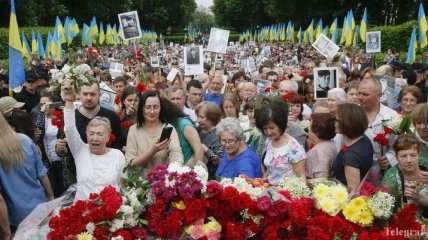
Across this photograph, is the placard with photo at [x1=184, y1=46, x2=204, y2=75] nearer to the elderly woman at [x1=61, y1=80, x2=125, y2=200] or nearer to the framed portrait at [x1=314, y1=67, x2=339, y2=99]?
the framed portrait at [x1=314, y1=67, x2=339, y2=99]

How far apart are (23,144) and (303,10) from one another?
61298mm

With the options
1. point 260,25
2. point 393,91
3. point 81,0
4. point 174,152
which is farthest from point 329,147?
point 260,25

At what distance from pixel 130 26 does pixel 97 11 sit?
51.2m

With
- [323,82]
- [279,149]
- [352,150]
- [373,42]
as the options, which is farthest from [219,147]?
[373,42]

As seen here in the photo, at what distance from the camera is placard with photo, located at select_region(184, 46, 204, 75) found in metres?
10.8

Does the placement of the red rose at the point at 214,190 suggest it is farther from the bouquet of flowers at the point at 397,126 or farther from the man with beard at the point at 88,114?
the man with beard at the point at 88,114

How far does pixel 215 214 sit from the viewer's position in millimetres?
3689

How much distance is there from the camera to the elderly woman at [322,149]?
495 centimetres

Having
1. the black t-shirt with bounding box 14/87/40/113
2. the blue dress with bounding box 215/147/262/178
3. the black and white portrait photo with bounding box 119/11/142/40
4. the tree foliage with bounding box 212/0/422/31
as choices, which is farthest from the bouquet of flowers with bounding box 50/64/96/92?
the tree foliage with bounding box 212/0/422/31

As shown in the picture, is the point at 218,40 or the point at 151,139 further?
the point at 218,40

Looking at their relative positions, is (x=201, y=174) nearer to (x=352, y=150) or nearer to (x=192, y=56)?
(x=352, y=150)

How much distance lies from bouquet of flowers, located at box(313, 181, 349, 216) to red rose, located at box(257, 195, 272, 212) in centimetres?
34

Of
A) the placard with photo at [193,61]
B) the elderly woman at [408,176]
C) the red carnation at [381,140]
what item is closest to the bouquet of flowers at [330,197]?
the elderly woman at [408,176]

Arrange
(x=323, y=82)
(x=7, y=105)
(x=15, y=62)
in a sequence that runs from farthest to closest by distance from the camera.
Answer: (x=15, y=62)
(x=323, y=82)
(x=7, y=105)
